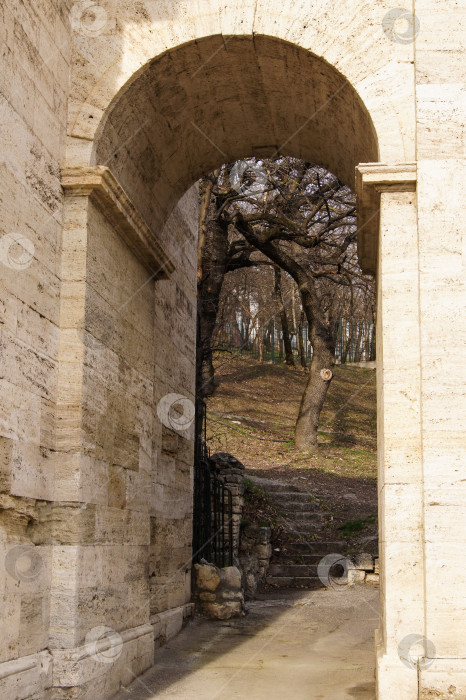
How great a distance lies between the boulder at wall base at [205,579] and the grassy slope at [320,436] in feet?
12.5

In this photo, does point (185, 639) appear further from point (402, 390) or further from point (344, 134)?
point (344, 134)

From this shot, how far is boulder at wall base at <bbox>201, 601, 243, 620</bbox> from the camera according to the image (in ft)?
26.5

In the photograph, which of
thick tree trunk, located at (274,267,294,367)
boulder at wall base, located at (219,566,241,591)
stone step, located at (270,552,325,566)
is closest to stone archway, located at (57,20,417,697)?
boulder at wall base, located at (219,566,241,591)

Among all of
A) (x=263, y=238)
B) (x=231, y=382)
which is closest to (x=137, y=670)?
(x=263, y=238)

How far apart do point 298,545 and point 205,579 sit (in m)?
3.53

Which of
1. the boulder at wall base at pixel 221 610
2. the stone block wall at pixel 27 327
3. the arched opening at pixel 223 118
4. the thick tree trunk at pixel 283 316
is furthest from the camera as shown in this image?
the thick tree trunk at pixel 283 316

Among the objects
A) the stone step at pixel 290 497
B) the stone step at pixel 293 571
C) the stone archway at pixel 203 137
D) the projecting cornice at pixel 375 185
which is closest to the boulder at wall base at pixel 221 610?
the stone archway at pixel 203 137

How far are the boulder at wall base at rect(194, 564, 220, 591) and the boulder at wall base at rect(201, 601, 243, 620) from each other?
180 millimetres

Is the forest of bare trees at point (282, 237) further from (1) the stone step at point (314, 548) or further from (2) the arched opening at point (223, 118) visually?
(2) the arched opening at point (223, 118)

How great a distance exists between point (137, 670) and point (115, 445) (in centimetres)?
164

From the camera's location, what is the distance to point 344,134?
5.88 m

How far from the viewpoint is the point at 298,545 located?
1152 cm

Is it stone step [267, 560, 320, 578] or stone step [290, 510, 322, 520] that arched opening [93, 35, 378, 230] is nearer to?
stone step [267, 560, 320, 578]

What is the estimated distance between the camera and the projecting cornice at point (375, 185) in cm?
474
